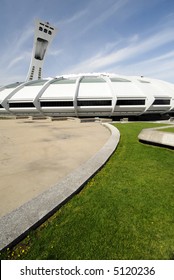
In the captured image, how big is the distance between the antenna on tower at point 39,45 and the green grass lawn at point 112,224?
90456mm

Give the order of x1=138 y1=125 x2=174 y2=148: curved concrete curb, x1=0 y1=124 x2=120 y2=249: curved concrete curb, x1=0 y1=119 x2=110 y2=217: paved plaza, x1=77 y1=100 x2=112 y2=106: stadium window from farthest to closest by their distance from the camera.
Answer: x1=77 y1=100 x2=112 y2=106: stadium window, x1=138 y1=125 x2=174 y2=148: curved concrete curb, x1=0 y1=119 x2=110 y2=217: paved plaza, x1=0 y1=124 x2=120 y2=249: curved concrete curb

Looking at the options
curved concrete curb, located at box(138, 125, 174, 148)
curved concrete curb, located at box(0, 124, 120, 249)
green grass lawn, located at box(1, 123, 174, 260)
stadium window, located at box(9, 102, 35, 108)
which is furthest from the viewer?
stadium window, located at box(9, 102, 35, 108)

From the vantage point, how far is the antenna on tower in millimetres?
80875

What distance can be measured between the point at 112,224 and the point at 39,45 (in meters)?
96.1

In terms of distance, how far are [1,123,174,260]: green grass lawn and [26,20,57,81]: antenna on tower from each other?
90.5 m

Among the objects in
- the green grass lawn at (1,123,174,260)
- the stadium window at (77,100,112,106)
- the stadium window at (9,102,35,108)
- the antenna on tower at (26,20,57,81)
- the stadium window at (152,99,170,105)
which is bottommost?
the green grass lawn at (1,123,174,260)

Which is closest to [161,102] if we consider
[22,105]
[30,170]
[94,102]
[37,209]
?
[94,102]

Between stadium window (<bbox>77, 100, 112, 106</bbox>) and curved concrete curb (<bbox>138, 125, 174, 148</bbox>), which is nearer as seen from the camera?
curved concrete curb (<bbox>138, 125, 174, 148</bbox>)

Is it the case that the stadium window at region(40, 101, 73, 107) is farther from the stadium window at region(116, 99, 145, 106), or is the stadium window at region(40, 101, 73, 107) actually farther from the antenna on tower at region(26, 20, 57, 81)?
the antenna on tower at region(26, 20, 57, 81)

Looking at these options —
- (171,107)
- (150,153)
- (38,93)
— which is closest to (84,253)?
(150,153)

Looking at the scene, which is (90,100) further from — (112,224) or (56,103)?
(112,224)

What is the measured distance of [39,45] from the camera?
84.9 meters

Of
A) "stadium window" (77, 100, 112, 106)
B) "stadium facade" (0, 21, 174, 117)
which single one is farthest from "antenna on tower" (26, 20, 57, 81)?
"stadium window" (77, 100, 112, 106)

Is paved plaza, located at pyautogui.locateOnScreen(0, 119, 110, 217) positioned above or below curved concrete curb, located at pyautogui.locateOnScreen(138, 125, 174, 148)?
below
